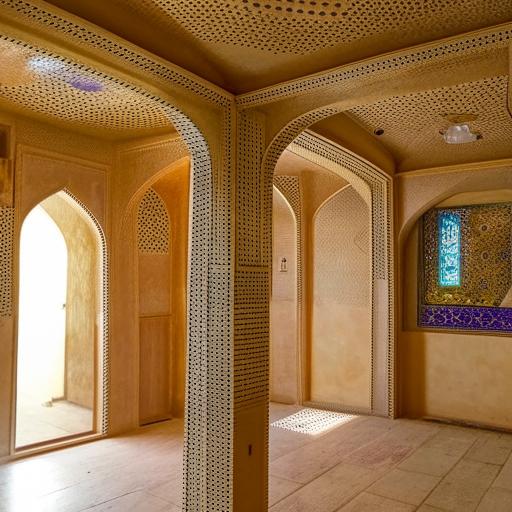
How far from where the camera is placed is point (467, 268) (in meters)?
6.87

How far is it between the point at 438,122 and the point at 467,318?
9.24 feet

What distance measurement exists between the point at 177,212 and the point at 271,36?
3.87 metres

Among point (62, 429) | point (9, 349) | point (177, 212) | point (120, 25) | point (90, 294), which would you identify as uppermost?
point (120, 25)

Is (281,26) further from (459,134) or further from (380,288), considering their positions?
(380,288)

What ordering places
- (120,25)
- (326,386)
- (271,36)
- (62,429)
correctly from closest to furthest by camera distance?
(120,25), (271,36), (62,429), (326,386)

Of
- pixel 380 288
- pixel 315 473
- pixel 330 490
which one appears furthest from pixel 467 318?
pixel 330 490

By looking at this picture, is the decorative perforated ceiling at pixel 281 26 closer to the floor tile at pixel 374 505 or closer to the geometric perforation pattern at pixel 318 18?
the geometric perforation pattern at pixel 318 18

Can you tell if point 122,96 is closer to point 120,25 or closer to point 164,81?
point 164,81

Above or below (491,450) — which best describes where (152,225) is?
above

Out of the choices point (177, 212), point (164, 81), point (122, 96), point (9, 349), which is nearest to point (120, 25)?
point (164, 81)

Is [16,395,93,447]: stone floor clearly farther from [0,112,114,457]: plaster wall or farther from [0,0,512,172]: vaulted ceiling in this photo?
[0,0,512,172]: vaulted ceiling

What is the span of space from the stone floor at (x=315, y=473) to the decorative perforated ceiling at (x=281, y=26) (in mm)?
3329

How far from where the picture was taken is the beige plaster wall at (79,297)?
6363 mm

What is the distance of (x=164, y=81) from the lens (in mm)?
3299
